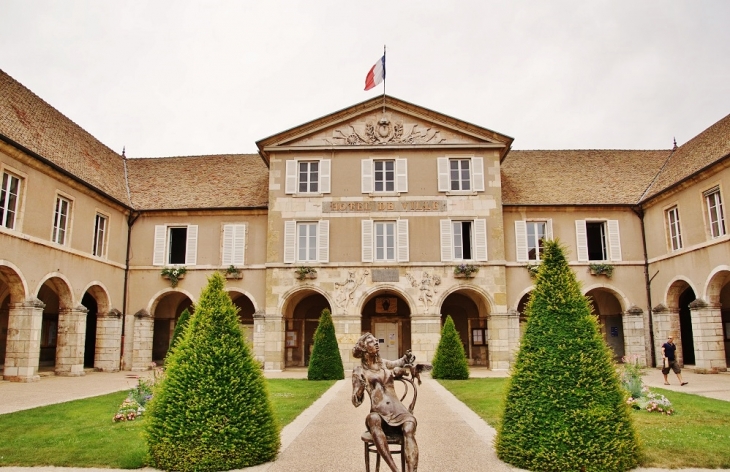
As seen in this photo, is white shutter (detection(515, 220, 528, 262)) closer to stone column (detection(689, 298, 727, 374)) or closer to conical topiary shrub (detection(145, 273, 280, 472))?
stone column (detection(689, 298, 727, 374))

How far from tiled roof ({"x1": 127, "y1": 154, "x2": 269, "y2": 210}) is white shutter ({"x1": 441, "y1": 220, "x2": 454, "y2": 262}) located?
776cm

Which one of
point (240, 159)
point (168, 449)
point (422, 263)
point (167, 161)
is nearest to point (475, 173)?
point (422, 263)

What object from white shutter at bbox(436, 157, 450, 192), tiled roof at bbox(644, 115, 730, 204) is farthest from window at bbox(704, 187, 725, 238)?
white shutter at bbox(436, 157, 450, 192)

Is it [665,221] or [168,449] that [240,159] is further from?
[168,449]

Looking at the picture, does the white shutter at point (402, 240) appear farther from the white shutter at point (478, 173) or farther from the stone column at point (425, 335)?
the white shutter at point (478, 173)

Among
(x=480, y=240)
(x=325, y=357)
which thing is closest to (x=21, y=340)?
(x=325, y=357)

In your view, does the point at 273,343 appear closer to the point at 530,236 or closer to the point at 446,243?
the point at 446,243

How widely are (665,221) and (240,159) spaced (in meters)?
19.9

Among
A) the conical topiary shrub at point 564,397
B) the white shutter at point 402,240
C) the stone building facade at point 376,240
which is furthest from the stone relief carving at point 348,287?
the conical topiary shrub at point 564,397

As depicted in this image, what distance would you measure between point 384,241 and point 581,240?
337 inches

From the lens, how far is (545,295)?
7555mm

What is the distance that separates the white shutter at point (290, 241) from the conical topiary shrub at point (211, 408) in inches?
623

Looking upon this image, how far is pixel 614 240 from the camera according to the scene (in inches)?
967

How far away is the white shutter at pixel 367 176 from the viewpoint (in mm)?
24062
